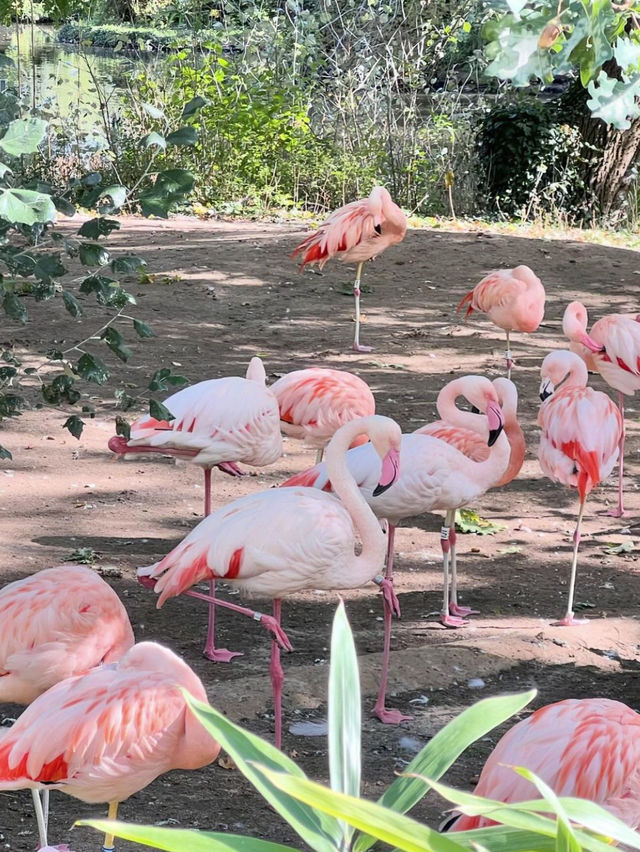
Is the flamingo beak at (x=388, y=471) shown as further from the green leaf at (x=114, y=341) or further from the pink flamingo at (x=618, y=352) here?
the pink flamingo at (x=618, y=352)

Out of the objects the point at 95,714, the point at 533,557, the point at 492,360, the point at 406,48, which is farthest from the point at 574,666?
the point at 406,48

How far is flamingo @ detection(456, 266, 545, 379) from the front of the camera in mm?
7020

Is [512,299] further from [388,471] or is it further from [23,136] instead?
[23,136]

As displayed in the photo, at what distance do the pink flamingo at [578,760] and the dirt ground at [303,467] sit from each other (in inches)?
29.9

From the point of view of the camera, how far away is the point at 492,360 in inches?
301

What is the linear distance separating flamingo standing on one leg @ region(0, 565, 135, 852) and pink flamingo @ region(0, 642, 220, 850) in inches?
13.5

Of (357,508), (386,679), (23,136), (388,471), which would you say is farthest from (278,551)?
(23,136)

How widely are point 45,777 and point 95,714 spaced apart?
0.55 feet

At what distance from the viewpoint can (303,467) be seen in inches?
236

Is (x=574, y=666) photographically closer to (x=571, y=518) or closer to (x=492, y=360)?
(x=571, y=518)

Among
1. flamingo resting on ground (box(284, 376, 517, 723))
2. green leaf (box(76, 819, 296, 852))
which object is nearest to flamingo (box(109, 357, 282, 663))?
flamingo resting on ground (box(284, 376, 517, 723))

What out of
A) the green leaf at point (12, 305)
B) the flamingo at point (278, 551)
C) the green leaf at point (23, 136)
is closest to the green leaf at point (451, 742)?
the green leaf at point (23, 136)

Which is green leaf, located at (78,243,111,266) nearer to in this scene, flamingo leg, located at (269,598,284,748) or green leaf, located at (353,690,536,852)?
flamingo leg, located at (269,598,284,748)

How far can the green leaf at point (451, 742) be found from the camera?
1062 millimetres
